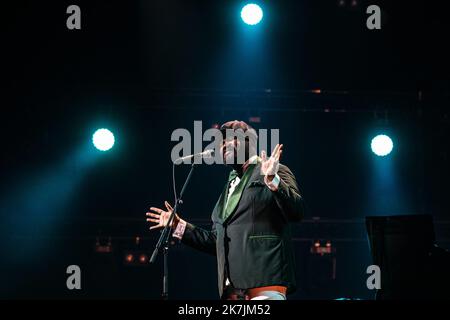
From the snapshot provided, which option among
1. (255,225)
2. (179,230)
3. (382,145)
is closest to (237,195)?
(255,225)

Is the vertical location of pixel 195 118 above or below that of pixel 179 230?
above

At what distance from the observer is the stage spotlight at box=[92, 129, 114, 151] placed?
7.35 meters

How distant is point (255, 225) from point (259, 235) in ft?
0.21

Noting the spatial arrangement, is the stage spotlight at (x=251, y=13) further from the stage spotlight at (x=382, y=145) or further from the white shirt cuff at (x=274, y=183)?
the white shirt cuff at (x=274, y=183)

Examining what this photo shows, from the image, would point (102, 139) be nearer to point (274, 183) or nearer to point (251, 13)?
point (251, 13)

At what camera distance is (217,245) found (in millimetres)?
3732

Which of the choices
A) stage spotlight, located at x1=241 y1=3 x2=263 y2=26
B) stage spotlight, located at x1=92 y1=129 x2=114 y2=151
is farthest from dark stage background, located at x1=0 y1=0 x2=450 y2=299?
stage spotlight, located at x1=241 y1=3 x2=263 y2=26

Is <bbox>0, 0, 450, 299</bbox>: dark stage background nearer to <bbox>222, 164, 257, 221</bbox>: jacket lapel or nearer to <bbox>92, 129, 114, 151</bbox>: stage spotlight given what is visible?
<bbox>92, 129, 114, 151</bbox>: stage spotlight

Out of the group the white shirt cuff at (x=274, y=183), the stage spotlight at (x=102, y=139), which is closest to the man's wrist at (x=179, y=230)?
the white shirt cuff at (x=274, y=183)

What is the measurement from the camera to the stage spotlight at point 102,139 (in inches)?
289

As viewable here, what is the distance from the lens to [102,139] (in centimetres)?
736
